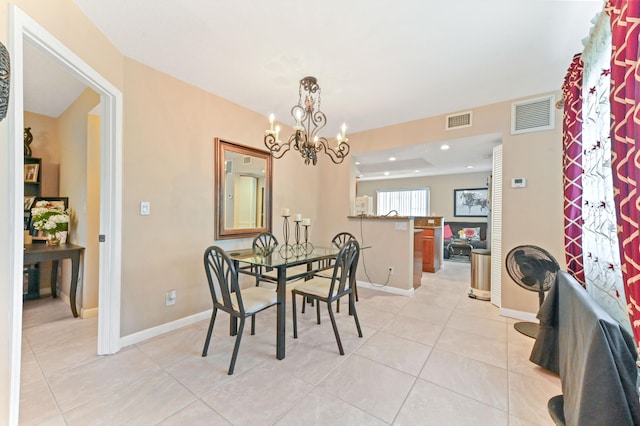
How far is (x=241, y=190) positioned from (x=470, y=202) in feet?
21.2

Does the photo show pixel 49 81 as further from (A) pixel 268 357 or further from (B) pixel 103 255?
(A) pixel 268 357

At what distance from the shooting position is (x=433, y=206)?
7.62 m

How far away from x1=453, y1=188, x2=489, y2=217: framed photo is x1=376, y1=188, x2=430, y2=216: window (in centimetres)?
79

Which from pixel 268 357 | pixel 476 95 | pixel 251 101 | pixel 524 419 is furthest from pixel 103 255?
pixel 476 95

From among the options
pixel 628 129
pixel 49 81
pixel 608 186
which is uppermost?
pixel 49 81

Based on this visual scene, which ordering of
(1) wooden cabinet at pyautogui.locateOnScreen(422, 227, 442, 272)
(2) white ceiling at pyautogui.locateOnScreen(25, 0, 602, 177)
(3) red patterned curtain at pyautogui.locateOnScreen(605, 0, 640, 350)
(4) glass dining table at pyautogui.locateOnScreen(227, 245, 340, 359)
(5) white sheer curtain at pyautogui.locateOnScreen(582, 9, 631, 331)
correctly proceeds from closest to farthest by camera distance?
(3) red patterned curtain at pyautogui.locateOnScreen(605, 0, 640, 350) → (5) white sheer curtain at pyautogui.locateOnScreen(582, 9, 631, 331) → (2) white ceiling at pyautogui.locateOnScreen(25, 0, 602, 177) → (4) glass dining table at pyautogui.locateOnScreen(227, 245, 340, 359) → (1) wooden cabinet at pyautogui.locateOnScreen(422, 227, 442, 272)

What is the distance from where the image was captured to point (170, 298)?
244 centimetres

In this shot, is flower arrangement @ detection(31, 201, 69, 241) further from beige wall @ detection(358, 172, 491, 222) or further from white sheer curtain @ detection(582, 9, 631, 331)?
beige wall @ detection(358, 172, 491, 222)

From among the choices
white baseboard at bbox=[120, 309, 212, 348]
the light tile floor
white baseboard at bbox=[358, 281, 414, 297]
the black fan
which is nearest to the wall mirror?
white baseboard at bbox=[120, 309, 212, 348]

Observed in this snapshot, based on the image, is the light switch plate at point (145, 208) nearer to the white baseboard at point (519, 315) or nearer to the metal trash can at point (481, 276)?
the white baseboard at point (519, 315)

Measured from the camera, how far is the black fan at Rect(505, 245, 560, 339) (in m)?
2.21

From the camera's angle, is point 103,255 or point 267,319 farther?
point 267,319

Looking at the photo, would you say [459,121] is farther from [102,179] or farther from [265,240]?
[102,179]

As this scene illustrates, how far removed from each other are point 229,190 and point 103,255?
4.25 ft
